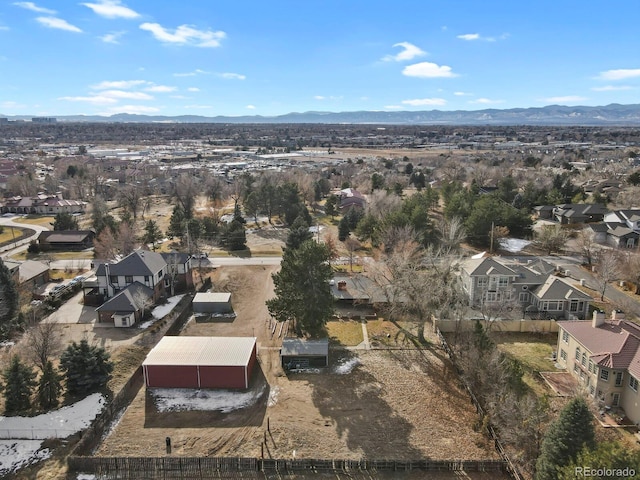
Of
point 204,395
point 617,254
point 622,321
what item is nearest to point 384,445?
point 204,395

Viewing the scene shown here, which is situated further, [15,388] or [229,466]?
[15,388]

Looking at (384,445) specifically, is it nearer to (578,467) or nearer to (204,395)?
(578,467)

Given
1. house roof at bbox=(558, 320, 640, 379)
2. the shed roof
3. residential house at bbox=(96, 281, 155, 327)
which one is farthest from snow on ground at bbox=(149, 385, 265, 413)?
house roof at bbox=(558, 320, 640, 379)

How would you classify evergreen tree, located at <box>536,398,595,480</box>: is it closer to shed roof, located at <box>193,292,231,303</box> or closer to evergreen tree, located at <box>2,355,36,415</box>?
evergreen tree, located at <box>2,355,36,415</box>

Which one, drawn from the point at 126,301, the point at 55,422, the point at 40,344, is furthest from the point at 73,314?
the point at 55,422

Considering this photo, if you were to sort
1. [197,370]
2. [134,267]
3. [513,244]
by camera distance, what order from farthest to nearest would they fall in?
[513,244]
[134,267]
[197,370]

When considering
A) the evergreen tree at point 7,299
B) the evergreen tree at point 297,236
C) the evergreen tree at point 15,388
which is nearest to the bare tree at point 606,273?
the evergreen tree at point 297,236

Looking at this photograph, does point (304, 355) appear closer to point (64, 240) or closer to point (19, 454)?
point (19, 454)
